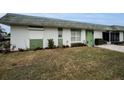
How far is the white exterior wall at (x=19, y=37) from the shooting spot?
13406 mm

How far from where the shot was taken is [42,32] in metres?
15.0

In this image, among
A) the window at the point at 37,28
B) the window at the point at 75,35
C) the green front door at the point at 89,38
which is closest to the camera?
the window at the point at 37,28

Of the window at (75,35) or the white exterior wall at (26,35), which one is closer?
the white exterior wall at (26,35)

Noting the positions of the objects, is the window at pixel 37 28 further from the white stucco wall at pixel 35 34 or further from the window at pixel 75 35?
the window at pixel 75 35

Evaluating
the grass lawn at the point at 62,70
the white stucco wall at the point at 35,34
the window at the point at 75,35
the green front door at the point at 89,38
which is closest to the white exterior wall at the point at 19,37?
the white stucco wall at the point at 35,34

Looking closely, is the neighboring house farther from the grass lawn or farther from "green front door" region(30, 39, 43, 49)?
the grass lawn

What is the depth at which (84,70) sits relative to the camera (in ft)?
24.7

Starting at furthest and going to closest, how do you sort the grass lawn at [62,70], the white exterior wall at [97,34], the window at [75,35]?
1. the white exterior wall at [97,34]
2. the window at [75,35]
3. the grass lawn at [62,70]

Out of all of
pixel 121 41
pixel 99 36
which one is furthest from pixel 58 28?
pixel 121 41

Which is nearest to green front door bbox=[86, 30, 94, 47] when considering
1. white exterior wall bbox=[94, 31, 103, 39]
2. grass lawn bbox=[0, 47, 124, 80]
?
white exterior wall bbox=[94, 31, 103, 39]

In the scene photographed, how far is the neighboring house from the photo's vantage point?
13.5 m

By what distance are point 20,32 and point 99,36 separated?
11.5m

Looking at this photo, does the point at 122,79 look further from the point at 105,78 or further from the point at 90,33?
the point at 90,33

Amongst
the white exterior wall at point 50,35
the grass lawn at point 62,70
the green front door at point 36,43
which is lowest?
the grass lawn at point 62,70
